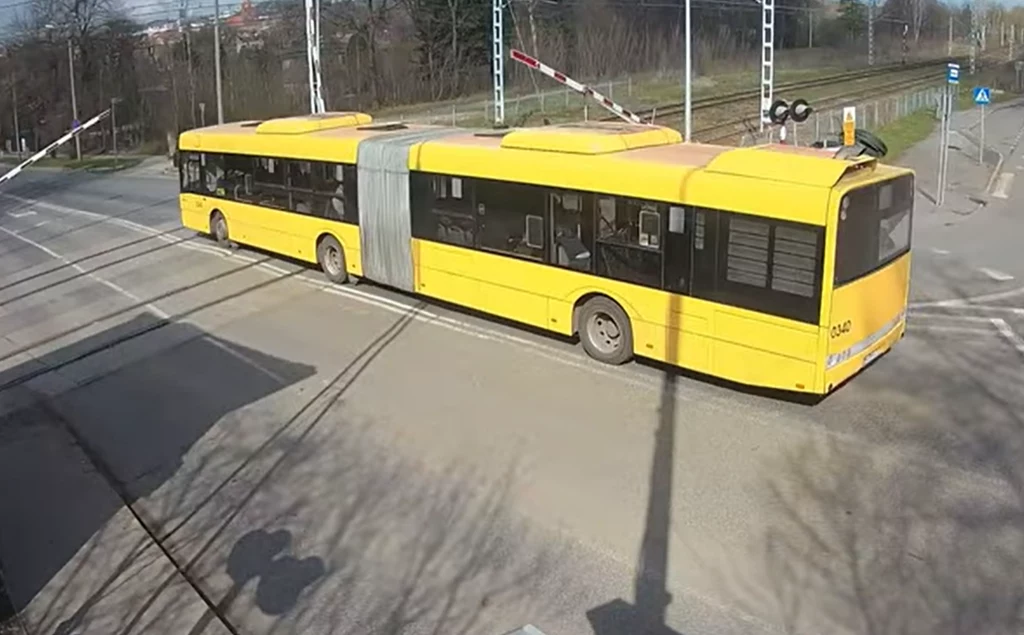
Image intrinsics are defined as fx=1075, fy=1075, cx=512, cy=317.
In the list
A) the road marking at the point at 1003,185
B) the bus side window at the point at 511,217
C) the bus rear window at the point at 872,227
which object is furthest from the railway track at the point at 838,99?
the bus rear window at the point at 872,227

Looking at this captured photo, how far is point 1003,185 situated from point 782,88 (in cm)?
2992

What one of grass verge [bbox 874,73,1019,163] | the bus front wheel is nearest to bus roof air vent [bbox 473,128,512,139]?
the bus front wheel

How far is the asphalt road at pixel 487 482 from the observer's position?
757cm

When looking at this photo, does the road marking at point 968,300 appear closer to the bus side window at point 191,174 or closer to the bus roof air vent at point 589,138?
the bus roof air vent at point 589,138

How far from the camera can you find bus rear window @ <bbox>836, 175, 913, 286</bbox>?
10.6 meters

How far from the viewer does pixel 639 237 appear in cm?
1231

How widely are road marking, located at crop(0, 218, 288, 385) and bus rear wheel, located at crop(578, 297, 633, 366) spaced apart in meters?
3.72

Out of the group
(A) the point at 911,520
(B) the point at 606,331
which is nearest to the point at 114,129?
(B) the point at 606,331

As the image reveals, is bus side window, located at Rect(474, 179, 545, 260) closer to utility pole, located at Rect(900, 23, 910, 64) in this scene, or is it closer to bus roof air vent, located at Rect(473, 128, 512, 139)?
bus roof air vent, located at Rect(473, 128, 512, 139)

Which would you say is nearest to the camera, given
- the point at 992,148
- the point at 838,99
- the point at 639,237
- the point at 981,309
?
the point at 639,237

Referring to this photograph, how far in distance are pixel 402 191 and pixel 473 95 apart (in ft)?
176

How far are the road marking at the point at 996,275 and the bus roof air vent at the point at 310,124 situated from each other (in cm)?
1127

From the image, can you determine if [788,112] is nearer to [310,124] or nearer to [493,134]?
[493,134]

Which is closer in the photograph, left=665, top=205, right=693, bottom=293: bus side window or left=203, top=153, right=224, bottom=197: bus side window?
left=665, top=205, right=693, bottom=293: bus side window
